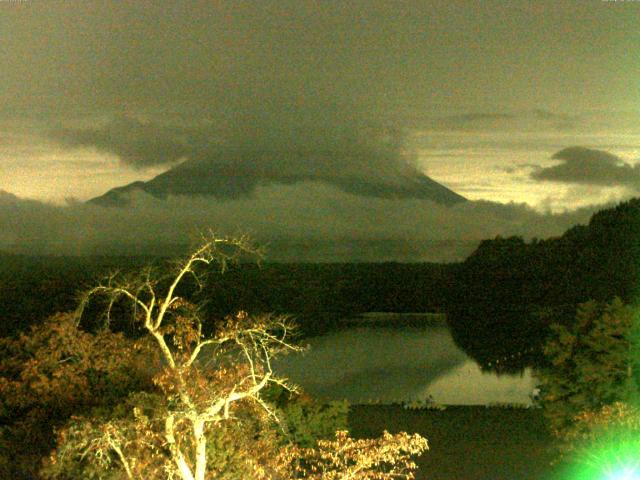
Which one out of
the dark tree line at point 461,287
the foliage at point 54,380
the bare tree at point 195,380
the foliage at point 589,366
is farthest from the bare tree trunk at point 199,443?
the dark tree line at point 461,287

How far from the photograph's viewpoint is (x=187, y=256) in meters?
10.4

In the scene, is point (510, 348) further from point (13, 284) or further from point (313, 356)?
point (13, 284)

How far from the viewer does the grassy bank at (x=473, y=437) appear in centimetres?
1270

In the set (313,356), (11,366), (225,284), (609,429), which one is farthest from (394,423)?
(225,284)

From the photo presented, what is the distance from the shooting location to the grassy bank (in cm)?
1270

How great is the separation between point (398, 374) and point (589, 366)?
19.3 meters

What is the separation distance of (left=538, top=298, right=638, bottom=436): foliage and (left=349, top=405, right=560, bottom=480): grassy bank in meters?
0.82

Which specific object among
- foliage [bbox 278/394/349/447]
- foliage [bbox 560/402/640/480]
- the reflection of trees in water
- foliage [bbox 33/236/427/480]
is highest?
foliage [bbox 33/236/427/480]

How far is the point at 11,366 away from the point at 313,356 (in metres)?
24.9

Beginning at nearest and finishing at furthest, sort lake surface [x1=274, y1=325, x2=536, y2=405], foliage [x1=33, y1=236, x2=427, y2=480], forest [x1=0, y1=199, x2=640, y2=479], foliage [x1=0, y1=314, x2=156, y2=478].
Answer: foliage [x1=33, y1=236, x2=427, y2=480]
forest [x1=0, y1=199, x2=640, y2=479]
foliage [x1=0, y1=314, x2=156, y2=478]
lake surface [x1=274, y1=325, x2=536, y2=405]

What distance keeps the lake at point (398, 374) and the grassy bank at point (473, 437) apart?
352cm

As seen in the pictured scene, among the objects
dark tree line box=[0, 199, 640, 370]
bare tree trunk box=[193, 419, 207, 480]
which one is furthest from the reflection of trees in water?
bare tree trunk box=[193, 419, 207, 480]

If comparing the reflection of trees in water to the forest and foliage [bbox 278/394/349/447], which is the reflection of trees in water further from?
the forest

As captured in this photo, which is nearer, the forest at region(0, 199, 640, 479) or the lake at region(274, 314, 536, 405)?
the forest at region(0, 199, 640, 479)
